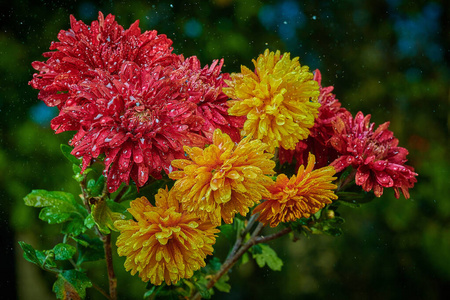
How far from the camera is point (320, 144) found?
1.56ft

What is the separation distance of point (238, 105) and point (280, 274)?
3.42 feet

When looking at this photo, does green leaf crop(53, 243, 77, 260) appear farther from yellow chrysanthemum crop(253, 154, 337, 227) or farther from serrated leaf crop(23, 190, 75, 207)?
yellow chrysanthemum crop(253, 154, 337, 227)

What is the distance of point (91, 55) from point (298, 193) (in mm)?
225

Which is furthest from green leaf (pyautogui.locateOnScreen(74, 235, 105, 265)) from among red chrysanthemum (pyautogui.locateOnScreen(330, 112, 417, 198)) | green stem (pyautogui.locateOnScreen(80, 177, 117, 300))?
red chrysanthemum (pyautogui.locateOnScreen(330, 112, 417, 198))

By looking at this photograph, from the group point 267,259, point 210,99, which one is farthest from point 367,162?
point 267,259

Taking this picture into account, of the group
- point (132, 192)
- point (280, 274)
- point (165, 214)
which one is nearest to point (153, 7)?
point (132, 192)

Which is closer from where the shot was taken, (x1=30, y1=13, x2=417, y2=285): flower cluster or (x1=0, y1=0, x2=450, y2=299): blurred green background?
(x1=30, y1=13, x2=417, y2=285): flower cluster

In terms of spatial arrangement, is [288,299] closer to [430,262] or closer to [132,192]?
Answer: [430,262]

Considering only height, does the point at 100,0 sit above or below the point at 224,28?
above

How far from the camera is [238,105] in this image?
1.29ft

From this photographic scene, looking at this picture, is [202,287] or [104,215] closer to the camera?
[104,215]

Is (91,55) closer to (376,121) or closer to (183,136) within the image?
(183,136)

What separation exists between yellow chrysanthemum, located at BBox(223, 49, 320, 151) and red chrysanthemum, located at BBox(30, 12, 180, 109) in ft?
0.28

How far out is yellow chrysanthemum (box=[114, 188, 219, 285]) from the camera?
38 cm
